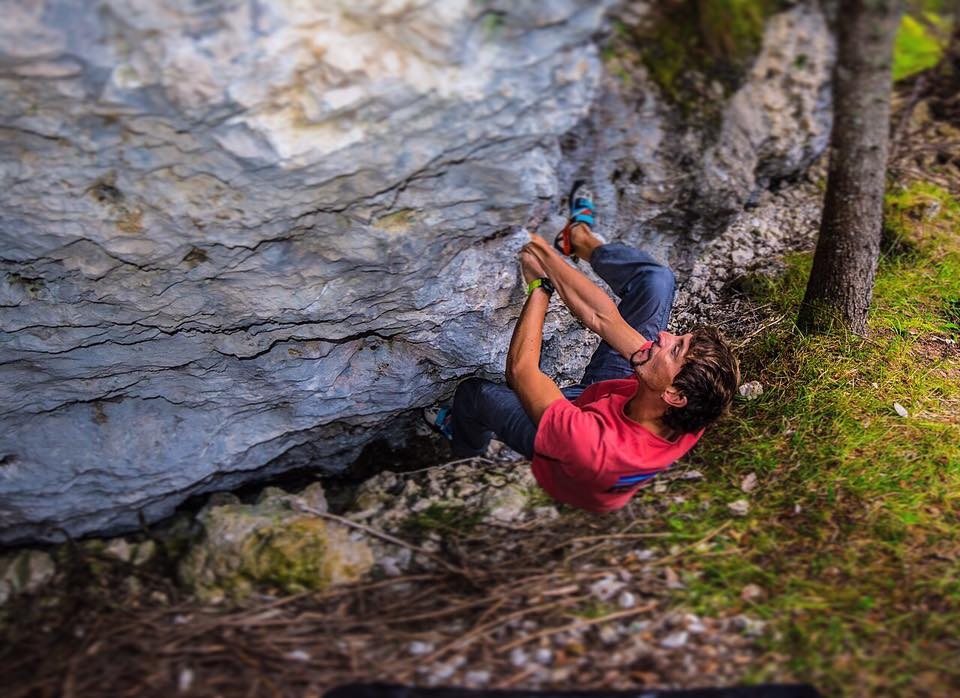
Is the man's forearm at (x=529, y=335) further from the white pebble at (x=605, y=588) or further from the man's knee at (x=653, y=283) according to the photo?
the white pebble at (x=605, y=588)

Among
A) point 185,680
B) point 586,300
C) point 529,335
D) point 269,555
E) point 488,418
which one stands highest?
point 586,300

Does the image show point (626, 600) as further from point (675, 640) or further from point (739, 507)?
point (739, 507)

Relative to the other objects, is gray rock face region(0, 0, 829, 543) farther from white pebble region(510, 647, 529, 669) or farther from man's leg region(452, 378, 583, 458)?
white pebble region(510, 647, 529, 669)

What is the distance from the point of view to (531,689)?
288 cm

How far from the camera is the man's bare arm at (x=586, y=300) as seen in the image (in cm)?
358

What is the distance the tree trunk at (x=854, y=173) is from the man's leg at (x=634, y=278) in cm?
97

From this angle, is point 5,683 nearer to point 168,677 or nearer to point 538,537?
point 168,677

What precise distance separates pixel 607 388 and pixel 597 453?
1.90ft

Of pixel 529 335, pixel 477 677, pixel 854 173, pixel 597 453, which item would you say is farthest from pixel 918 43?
pixel 477 677

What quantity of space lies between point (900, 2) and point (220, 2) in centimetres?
298

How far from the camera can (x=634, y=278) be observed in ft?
12.7

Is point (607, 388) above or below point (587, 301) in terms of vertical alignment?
below

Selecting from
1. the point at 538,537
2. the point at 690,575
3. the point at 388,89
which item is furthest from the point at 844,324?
the point at 388,89

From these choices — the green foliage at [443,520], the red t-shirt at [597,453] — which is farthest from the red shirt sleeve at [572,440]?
the green foliage at [443,520]
